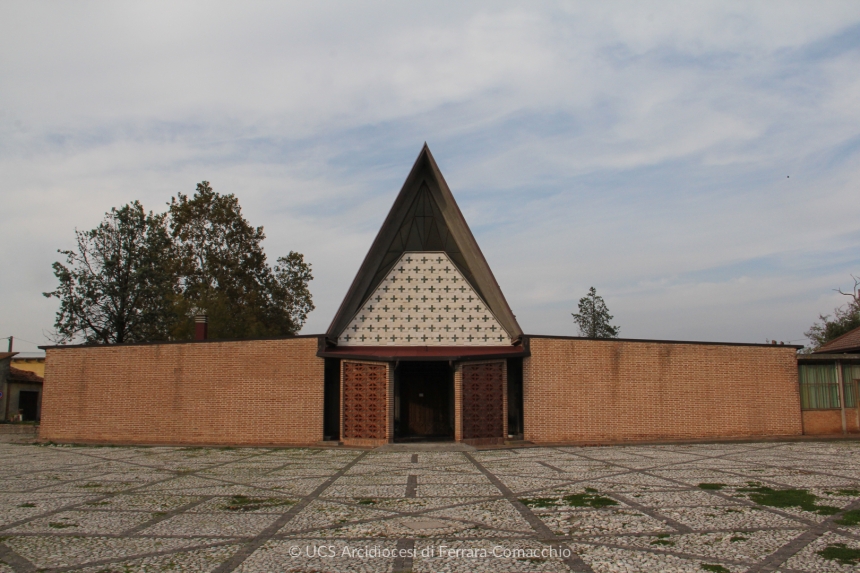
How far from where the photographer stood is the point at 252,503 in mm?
9492

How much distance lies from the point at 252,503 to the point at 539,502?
407 centimetres

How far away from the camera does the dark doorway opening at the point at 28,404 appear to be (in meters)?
42.9

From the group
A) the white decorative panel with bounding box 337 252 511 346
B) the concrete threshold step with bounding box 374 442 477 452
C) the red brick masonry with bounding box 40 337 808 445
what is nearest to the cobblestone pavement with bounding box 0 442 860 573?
the concrete threshold step with bounding box 374 442 477 452

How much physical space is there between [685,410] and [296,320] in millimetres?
26733

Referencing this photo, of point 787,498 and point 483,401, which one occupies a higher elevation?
point 483,401

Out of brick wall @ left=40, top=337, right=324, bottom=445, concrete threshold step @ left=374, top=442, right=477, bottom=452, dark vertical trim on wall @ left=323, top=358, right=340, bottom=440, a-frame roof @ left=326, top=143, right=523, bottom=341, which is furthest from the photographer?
a-frame roof @ left=326, top=143, right=523, bottom=341

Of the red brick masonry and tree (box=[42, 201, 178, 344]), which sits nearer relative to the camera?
the red brick masonry

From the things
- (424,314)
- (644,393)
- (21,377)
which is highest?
(424,314)

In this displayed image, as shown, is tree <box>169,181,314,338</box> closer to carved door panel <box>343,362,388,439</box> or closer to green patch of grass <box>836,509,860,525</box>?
carved door panel <box>343,362,388,439</box>

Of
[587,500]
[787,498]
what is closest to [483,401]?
[587,500]

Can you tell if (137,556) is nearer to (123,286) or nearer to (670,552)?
(670,552)

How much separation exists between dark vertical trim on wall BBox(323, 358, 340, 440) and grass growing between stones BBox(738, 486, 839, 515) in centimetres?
1319

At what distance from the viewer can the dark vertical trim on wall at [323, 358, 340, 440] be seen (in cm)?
2073

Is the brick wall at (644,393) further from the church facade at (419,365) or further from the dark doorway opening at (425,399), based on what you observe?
the dark doorway opening at (425,399)
